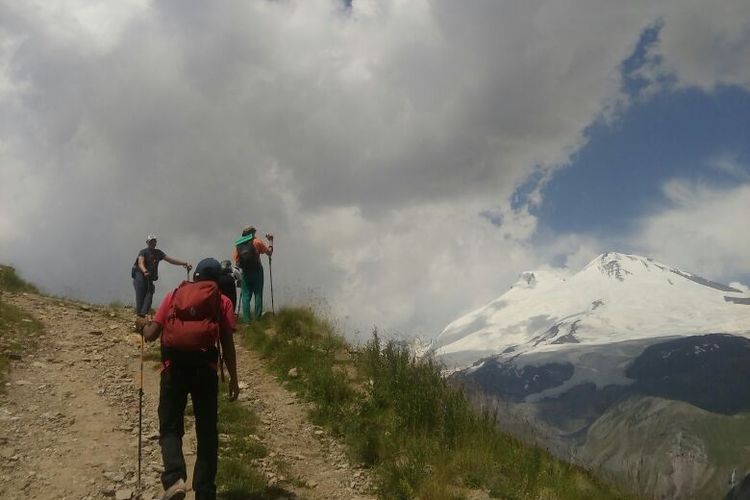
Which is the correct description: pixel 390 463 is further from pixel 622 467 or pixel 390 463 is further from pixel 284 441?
pixel 622 467

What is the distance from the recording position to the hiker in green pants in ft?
45.3

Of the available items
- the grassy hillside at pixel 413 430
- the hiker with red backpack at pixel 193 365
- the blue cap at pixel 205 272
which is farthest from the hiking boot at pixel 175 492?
the grassy hillside at pixel 413 430

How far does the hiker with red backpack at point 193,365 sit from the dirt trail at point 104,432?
3.51 ft

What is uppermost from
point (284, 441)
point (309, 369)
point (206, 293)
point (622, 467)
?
point (206, 293)

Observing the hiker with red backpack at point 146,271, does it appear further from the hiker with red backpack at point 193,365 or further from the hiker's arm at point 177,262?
the hiker with red backpack at point 193,365

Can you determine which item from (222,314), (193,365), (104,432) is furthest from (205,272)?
(104,432)

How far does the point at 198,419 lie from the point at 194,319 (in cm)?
104

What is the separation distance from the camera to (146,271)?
14.0 m

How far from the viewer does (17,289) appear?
59.9 feet

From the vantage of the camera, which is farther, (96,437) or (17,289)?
(17,289)

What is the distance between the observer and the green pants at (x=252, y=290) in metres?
14.1

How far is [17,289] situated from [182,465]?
15.7 metres

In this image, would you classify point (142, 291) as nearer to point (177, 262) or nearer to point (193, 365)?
point (177, 262)

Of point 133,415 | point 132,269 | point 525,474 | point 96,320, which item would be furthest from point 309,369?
point 96,320
